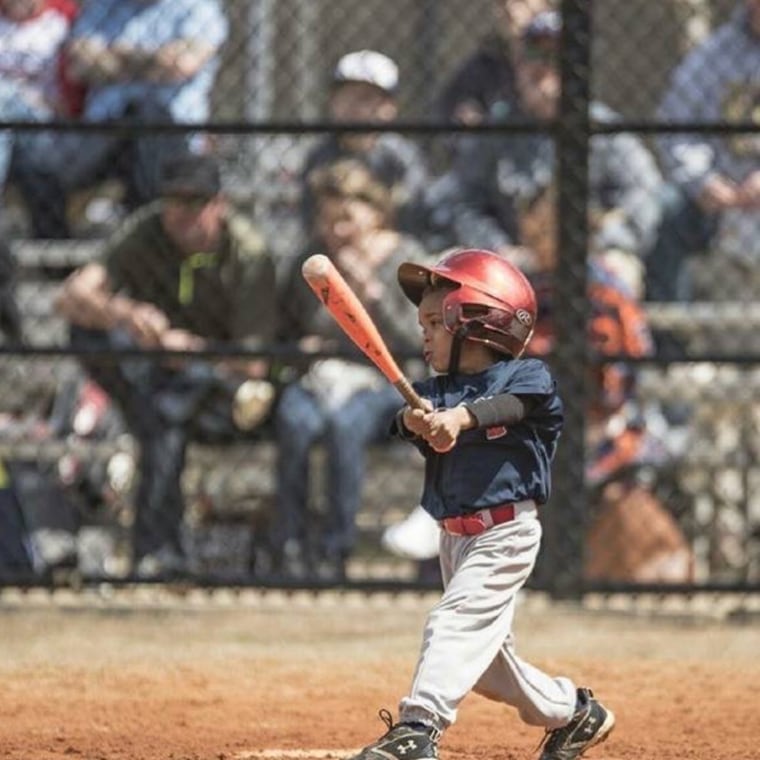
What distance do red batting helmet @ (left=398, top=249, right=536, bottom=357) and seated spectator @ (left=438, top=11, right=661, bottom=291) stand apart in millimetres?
3627

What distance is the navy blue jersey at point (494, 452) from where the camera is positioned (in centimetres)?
432

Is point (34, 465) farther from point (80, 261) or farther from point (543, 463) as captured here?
point (543, 463)

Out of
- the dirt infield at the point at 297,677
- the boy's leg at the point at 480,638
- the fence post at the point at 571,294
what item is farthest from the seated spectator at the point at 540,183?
the boy's leg at the point at 480,638

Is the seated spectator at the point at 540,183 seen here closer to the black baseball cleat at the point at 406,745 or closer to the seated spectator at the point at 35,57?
the seated spectator at the point at 35,57

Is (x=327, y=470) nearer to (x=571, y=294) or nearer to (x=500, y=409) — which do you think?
(x=571, y=294)

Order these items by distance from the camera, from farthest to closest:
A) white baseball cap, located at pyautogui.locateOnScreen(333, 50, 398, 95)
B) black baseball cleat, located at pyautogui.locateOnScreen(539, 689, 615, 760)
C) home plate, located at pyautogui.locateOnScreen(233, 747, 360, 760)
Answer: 1. white baseball cap, located at pyautogui.locateOnScreen(333, 50, 398, 95)
2. home plate, located at pyautogui.locateOnScreen(233, 747, 360, 760)
3. black baseball cleat, located at pyautogui.locateOnScreen(539, 689, 615, 760)

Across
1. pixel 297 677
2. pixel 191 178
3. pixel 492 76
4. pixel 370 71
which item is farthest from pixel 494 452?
pixel 492 76

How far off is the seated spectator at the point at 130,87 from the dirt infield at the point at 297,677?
1.94 metres

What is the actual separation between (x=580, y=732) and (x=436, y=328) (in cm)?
106

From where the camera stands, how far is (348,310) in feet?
13.2

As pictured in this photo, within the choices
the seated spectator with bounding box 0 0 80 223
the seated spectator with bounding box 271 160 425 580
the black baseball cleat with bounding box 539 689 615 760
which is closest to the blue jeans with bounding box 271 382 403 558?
the seated spectator with bounding box 271 160 425 580

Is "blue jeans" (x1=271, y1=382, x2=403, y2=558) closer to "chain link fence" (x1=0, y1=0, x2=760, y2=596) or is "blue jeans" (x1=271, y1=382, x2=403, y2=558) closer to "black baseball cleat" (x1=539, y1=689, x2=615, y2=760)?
"chain link fence" (x1=0, y1=0, x2=760, y2=596)

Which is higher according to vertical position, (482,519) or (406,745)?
(482,519)

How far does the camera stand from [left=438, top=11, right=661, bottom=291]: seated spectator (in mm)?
8156
